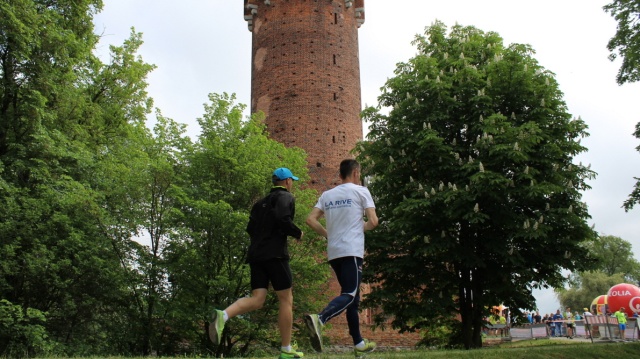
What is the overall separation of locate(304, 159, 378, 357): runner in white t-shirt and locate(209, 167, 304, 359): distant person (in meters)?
0.34

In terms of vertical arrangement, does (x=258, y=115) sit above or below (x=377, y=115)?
above

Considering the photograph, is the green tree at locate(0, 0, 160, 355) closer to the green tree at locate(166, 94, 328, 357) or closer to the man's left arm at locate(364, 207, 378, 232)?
the green tree at locate(166, 94, 328, 357)

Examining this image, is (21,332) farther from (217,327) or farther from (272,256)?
(272,256)

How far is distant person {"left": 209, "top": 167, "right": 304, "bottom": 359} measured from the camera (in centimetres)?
541

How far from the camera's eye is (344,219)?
5660 millimetres

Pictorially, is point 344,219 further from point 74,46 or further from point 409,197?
point 74,46

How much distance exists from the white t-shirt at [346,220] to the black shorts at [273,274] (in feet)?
1.55

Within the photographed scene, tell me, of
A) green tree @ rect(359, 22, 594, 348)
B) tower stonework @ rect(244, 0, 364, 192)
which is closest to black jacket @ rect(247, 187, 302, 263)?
green tree @ rect(359, 22, 594, 348)

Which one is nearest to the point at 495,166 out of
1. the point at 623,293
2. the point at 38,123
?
the point at 38,123

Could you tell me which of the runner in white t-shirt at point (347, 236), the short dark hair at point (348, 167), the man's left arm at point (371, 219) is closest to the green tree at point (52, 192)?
the runner in white t-shirt at point (347, 236)

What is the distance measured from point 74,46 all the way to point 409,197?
10.5m

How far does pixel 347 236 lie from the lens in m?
5.60

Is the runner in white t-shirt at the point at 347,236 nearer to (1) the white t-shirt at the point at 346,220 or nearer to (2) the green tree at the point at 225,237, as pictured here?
(1) the white t-shirt at the point at 346,220

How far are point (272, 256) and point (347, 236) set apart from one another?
0.74 metres
